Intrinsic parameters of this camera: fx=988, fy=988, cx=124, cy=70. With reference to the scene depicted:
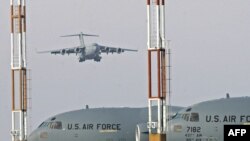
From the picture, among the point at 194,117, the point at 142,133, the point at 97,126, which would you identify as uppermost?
the point at 194,117

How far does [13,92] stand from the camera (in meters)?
56.7

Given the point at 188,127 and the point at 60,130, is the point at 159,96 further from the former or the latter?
the point at 60,130

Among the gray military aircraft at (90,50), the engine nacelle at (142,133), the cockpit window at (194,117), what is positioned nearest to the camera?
the cockpit window at (194,117)

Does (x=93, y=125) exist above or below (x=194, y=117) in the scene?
below

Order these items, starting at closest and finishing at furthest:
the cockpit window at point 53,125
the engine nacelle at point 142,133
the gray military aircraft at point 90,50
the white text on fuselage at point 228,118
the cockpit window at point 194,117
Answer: the white text on fuselage at point 228,118 → the cockpit window at point 194,117 → the engine nacelle at point 142,133 → the cockpit window at point 53,125 → the gray military aircraft at point 90,50

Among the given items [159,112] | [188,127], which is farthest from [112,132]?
[159,112]

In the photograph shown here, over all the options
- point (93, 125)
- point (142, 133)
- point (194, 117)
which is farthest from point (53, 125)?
point (194, 117)

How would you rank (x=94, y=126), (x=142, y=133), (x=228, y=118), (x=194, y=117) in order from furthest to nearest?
(x=94, y=126)
(x=142, y=133)
(x=194, y=117)
(x=228, y=118)

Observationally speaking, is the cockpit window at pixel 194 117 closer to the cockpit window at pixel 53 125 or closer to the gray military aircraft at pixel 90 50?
the cockpit window at pixel 53 125

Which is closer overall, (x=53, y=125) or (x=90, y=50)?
(x=53, y=125)

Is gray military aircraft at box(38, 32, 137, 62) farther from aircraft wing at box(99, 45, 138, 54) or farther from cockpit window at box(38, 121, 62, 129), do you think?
cockpit window at box(38, 121, 62, 129)

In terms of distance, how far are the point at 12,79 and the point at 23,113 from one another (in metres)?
2.09

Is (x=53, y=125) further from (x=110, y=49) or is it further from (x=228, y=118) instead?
(x=110, y=49)

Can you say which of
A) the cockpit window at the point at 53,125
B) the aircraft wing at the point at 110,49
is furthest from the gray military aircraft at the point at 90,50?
the cockpit window at the point at 53,125
